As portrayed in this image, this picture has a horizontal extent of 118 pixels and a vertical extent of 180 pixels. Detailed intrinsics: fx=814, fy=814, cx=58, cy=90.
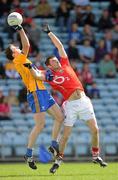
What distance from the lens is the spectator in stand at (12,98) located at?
2230cm

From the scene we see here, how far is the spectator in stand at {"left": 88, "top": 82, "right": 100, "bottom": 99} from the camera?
2327 cm

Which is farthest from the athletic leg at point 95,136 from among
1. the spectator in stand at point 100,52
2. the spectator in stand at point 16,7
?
the spectator in stand at point 16,7

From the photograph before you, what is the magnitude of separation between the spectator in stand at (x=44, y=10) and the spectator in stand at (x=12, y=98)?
12.7ft

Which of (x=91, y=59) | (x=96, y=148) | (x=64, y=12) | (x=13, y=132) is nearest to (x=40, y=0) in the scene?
(x=64, y=12)

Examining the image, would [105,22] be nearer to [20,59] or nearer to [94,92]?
[94,92]

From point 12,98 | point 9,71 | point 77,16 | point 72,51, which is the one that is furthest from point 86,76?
point 77,16

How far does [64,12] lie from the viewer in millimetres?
25156

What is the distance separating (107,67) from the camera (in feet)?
79.3

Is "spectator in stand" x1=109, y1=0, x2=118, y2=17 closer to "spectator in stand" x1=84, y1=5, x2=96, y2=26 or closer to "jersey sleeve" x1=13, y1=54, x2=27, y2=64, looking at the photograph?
"spectator in stand" x1=84, y1=5, x2=96, y2=26

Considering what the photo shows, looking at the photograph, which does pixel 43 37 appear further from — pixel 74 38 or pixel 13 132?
pixel 13 132

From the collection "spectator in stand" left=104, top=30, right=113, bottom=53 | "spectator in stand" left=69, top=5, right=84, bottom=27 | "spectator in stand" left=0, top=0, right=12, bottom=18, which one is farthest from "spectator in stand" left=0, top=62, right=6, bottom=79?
"spectator in stand" left=104, top=30, right=113, bottom=53

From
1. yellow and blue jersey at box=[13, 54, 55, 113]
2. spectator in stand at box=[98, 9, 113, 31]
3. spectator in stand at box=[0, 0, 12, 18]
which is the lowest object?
A: spectator in stand at box=[98, 9, 113, 31]

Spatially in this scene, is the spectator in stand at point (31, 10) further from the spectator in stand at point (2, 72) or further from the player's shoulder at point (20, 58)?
the player's shoulder at point (20, 58)

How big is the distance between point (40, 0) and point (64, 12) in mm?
974
